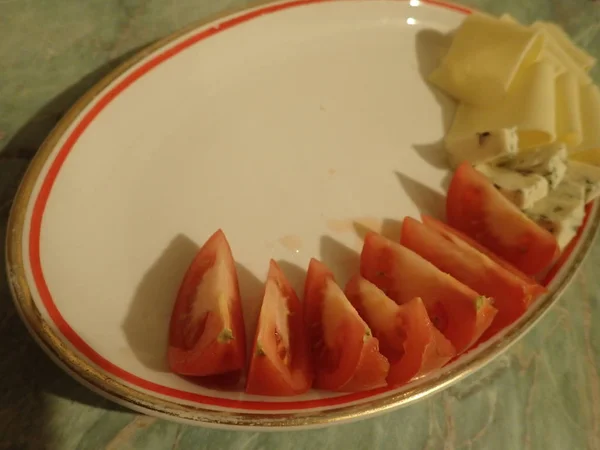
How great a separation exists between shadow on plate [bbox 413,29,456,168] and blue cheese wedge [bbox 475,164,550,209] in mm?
100

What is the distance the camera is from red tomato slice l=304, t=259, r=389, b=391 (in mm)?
701

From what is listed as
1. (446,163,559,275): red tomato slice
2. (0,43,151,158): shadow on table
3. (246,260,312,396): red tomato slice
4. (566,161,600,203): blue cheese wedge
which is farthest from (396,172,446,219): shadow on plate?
(0,43,151,158): shadow on table

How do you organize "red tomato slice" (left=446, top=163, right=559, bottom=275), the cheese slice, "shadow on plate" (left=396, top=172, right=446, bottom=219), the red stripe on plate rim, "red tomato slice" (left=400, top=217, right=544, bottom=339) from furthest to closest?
the cheese slice → "shadow on plate" (left=396, top=172, right=446, bottom=219) → "red tomato slice" (left=446, top=163, right=559, bottom=275) → "red tomato slice" (left=400, top=217, right=544, bottom=339) → the red stripe on plate rim

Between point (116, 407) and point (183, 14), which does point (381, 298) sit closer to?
point (116, 407)

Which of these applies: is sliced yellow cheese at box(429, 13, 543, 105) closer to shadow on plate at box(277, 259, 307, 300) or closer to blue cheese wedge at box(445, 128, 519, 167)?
blue cheese wedge at box(445, 128, 519, 167)

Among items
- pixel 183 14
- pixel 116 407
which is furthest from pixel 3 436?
pixel 183 14

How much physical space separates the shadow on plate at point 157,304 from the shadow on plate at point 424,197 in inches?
17.0

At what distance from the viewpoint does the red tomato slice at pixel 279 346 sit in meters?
0.69

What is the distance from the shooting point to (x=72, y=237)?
2.62 feet

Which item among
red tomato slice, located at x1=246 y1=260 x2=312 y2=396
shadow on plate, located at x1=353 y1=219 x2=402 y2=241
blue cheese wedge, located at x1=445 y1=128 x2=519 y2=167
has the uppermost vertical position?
blue cheese wedge, located at x1=445 y1=128 x2=519 y2=167

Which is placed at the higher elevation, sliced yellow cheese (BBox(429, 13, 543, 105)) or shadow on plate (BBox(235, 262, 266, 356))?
sliced yellow cheese (BBox(429, 13, 543, 105))

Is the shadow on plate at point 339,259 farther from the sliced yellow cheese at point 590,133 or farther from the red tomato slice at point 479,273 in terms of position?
the sliced yellow cheese at point 590,133

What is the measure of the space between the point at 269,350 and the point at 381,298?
0.19m

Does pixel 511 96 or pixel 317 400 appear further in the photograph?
pixel 511 96
